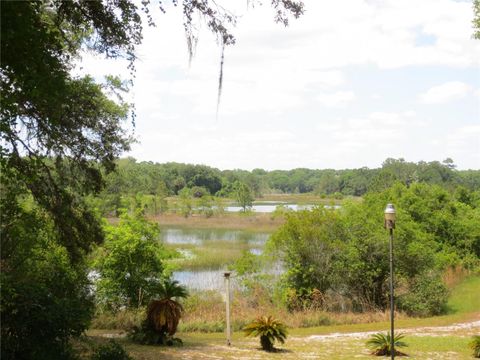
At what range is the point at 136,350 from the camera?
10734mm

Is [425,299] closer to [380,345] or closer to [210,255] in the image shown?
[380,345]

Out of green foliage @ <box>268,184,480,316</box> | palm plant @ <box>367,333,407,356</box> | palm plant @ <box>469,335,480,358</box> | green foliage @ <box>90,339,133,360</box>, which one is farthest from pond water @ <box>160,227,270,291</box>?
green foliage @ <box>90,339,133,360</box>

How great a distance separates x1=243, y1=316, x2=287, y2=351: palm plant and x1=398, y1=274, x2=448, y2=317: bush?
1173 cm

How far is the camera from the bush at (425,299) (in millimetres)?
22047

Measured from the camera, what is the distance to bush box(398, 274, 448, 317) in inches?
868

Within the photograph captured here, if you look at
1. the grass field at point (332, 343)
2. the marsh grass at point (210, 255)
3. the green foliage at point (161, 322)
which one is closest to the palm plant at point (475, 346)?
the grass field at point (332, 343)

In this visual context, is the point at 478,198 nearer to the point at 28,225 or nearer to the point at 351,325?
the point at 351,325

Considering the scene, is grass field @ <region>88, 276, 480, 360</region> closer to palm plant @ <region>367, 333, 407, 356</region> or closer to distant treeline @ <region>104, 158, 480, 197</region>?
palm plant @ <region>367, 333, 407, 356</region>

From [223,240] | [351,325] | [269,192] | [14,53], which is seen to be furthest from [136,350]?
[269,192]

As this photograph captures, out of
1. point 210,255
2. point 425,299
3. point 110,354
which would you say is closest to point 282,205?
point 210,255

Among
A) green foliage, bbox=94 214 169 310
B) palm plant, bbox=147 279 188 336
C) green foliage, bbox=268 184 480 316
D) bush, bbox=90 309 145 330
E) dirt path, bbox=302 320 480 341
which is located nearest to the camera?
palm plant, bbox=147 279 188 336

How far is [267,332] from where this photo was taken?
11906 millimetres

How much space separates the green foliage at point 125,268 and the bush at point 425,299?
1052cm

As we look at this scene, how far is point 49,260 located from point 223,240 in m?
30.9
